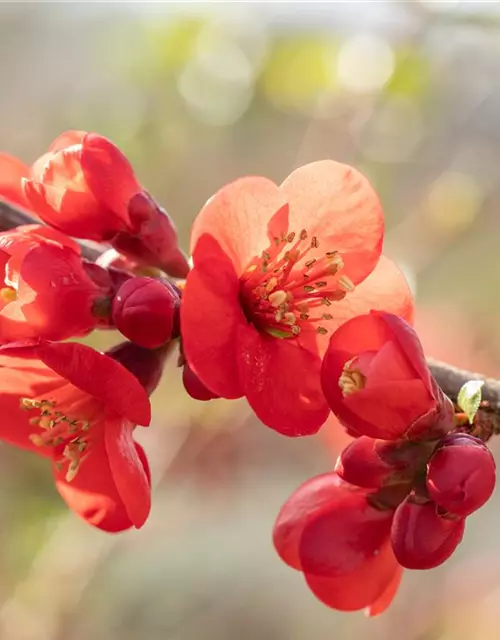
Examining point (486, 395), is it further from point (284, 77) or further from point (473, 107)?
point (473, 107)

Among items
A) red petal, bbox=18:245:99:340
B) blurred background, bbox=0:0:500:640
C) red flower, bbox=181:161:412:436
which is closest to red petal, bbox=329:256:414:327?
red flower, bbox=181:161:412:436

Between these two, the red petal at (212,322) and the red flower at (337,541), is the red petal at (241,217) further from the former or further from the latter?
the red flower at (337,541)

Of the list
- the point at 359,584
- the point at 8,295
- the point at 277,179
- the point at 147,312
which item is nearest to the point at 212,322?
the point at 147,312

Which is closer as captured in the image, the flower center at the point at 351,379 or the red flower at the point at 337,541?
the flower center at the point at 351,379

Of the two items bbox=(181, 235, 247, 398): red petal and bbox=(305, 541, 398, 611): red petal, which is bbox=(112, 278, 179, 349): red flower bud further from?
bbox=(305, 541, 398, 611): red petal

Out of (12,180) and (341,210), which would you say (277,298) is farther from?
(12,180)

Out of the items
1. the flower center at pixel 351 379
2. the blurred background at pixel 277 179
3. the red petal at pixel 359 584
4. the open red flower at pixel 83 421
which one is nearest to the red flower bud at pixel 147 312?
the open red flower at pixel 83 421
